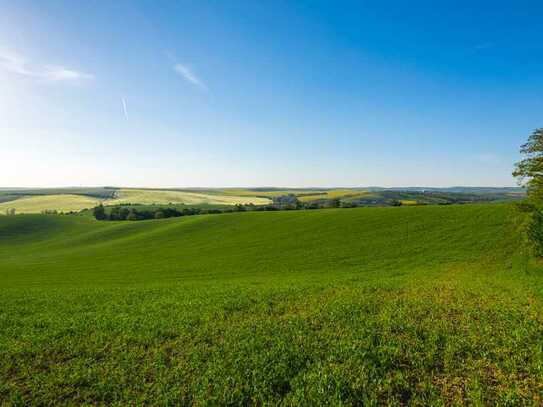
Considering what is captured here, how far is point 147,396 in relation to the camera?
6.03 meters

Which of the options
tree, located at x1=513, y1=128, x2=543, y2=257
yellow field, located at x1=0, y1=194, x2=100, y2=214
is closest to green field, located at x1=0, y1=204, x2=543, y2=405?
tree, located at x1=513, y1=128, x2=543, y2=257

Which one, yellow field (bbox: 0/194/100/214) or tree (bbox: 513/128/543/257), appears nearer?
tree (bbox: 513/128/543/257)

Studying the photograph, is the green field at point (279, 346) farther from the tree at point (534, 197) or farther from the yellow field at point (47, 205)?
the yellow field at point (47, 205)

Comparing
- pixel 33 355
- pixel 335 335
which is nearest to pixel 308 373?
pixel 335 335

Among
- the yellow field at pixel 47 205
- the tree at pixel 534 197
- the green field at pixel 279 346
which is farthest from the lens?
the yellow field at pixel 47 205

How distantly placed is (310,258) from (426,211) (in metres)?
28.8

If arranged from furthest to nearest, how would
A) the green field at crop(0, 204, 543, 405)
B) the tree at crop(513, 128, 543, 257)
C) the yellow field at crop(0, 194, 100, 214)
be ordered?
the yellow field at crop(0, 194, 100, 214)
the tree at crop(513, 128, 543, 257)
the green field at crop(0, 204, 543, 405)

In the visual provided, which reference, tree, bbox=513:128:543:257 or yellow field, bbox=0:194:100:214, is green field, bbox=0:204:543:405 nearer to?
tree, bbox=513:128:543:257

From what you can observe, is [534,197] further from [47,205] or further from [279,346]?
[47,205]

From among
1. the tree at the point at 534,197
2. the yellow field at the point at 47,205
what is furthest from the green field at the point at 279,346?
the yellow field at the point at 47,205

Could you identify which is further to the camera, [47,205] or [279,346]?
[47,205]

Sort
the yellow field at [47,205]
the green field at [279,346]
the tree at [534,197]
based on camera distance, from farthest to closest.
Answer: the yellow field at [47,205], the tree at [534,197], the green field at [279,346]

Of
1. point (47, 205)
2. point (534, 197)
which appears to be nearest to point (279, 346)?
A: point (534, 197)

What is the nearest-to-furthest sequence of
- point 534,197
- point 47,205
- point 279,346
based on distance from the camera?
point 279,346, point 534,197, point 47,205
